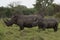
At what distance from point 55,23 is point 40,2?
98.1 feet

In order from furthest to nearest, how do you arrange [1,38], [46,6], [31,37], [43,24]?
1. [46,6]
2. [43,24]
3. [31,37]
4. [1,38]

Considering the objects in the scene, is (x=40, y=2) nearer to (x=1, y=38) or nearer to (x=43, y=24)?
(x=43, y=24)

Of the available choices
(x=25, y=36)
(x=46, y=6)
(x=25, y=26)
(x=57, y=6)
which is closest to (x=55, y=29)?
(x=25, y=26)

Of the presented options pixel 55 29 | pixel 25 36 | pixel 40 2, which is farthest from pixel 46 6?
pixel 25 36

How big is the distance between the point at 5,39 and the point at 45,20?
5.10 m

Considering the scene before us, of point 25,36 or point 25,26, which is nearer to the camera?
point 25,36

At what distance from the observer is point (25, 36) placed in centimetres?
1377

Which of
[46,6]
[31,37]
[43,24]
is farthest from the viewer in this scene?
[46,6]

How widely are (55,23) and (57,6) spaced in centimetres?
2596

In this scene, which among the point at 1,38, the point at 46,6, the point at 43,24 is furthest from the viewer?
the point at 46,6

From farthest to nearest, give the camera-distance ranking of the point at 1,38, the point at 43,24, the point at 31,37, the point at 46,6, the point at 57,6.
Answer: the point at 46,6, the point at 57,6, the point at 43,24, the point at 31,37, the point at 1,38

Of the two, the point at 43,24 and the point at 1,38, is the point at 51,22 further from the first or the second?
the point at 1,38

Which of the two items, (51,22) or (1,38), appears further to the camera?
(51,22)

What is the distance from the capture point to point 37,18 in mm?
16625
